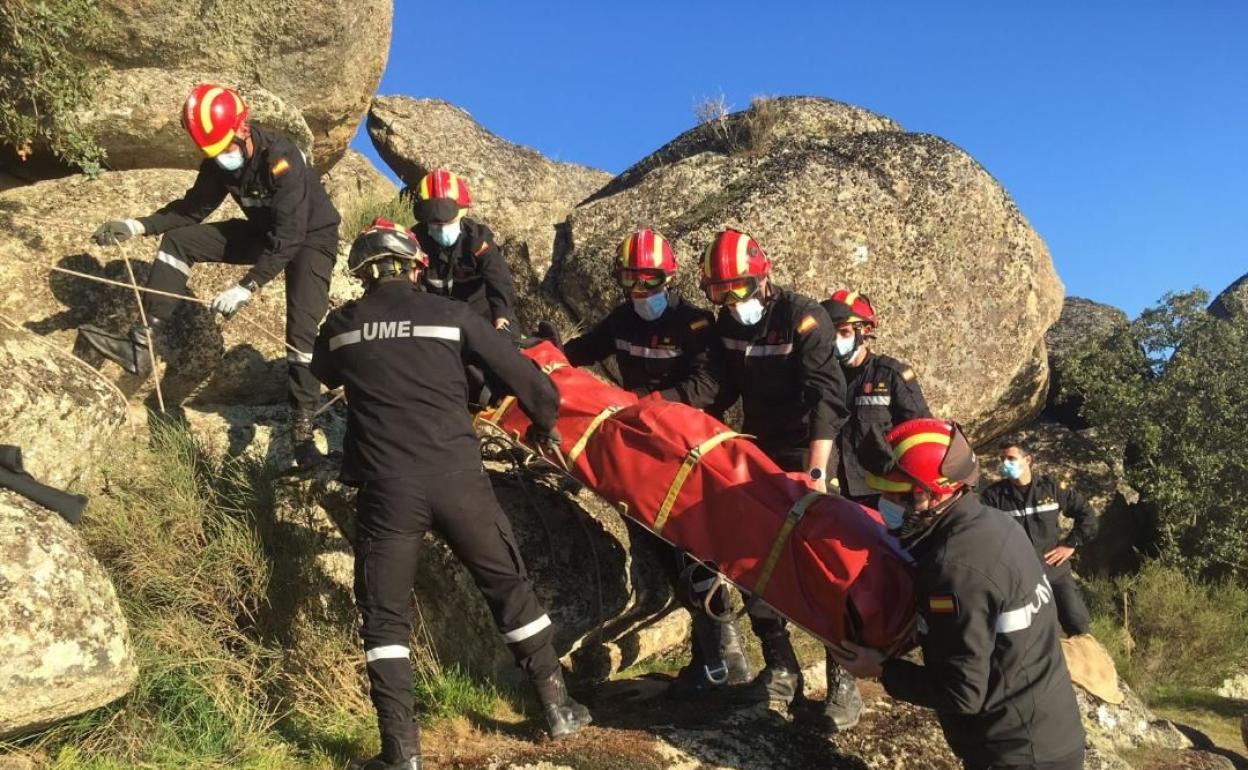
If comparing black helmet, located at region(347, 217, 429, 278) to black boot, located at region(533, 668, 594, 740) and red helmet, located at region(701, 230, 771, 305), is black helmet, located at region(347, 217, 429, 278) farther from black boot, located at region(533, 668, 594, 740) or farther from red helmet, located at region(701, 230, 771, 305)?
black boot, located at region(533, 668, 594, 740)

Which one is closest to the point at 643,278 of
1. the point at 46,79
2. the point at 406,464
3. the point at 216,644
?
the point at 406,464

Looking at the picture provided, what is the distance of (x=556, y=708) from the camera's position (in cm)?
402

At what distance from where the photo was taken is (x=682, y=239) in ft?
26.4

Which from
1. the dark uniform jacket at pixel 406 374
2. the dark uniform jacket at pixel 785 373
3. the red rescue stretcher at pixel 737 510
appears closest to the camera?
the red rescue stretcher at pixel 737 510

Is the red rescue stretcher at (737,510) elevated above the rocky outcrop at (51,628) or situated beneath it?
elevated above

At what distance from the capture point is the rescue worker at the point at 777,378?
15.2 ft

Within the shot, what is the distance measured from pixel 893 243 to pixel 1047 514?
283 centimetres

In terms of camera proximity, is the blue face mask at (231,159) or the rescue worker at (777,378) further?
the blue face mask at (231,159)

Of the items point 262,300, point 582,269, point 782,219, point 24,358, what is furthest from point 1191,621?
point 24,358

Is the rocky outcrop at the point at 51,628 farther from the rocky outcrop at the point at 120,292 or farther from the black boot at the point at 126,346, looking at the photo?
the rocky outcrop at the point at 120,292

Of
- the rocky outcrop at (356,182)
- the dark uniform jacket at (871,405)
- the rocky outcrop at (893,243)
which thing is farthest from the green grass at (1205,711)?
the rocky outcrop at (356,182)

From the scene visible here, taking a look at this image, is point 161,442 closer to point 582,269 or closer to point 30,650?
point 30,650

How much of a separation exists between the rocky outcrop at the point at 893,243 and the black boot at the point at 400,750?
508 cm

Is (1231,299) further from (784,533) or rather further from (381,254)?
(381,254)
